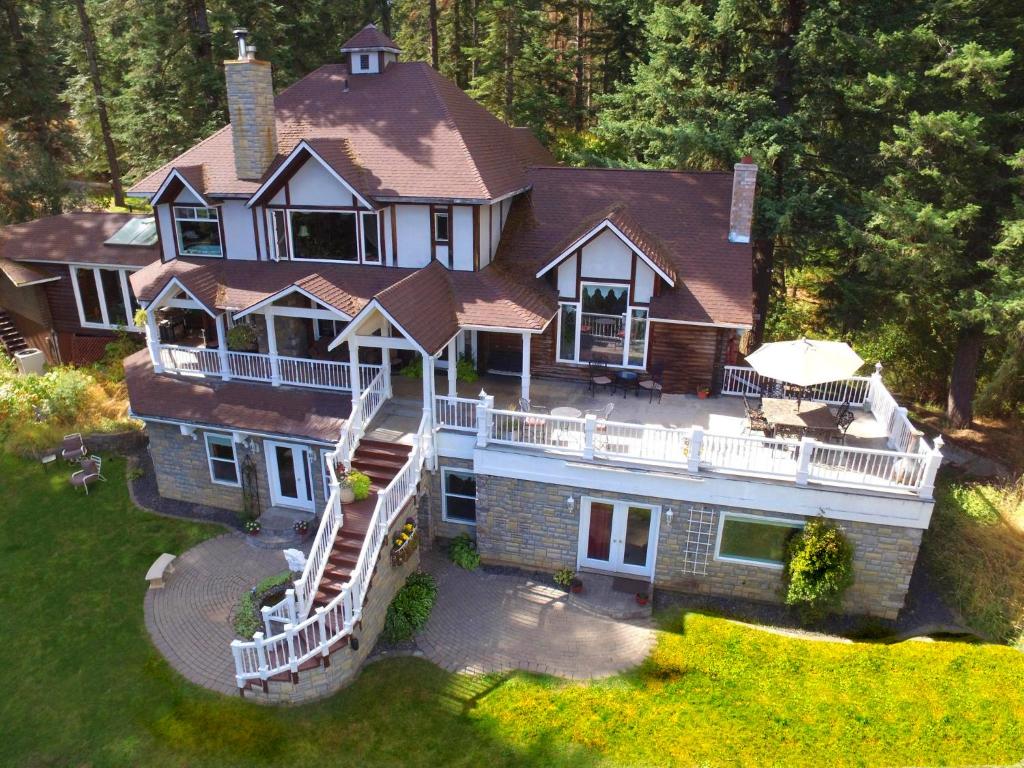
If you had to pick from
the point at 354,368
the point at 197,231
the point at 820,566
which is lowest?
the point at 820,566

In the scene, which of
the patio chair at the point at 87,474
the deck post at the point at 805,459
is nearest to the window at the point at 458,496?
the deck post at the point at 805,459

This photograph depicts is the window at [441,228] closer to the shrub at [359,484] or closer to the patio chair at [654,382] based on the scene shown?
the patio chair at [654,382]

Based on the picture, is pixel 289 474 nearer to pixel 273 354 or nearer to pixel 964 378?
pixel 273 354

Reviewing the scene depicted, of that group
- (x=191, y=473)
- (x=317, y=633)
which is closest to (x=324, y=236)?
(x=191, y=473)

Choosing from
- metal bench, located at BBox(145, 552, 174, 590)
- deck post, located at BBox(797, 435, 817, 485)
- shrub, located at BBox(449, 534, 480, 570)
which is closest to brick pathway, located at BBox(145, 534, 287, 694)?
metal bench, located at BBox(145, 552, 174, 590)

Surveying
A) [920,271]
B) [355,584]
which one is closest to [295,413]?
[355,584]

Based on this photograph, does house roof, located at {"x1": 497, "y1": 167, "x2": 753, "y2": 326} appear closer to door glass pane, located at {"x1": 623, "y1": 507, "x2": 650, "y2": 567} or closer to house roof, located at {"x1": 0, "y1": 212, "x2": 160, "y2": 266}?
door glass pane, located at {"x1": 623, "y1": 507, "x2": 650, "y2": 567}

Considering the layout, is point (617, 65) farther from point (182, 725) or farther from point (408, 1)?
point (182, 725)
